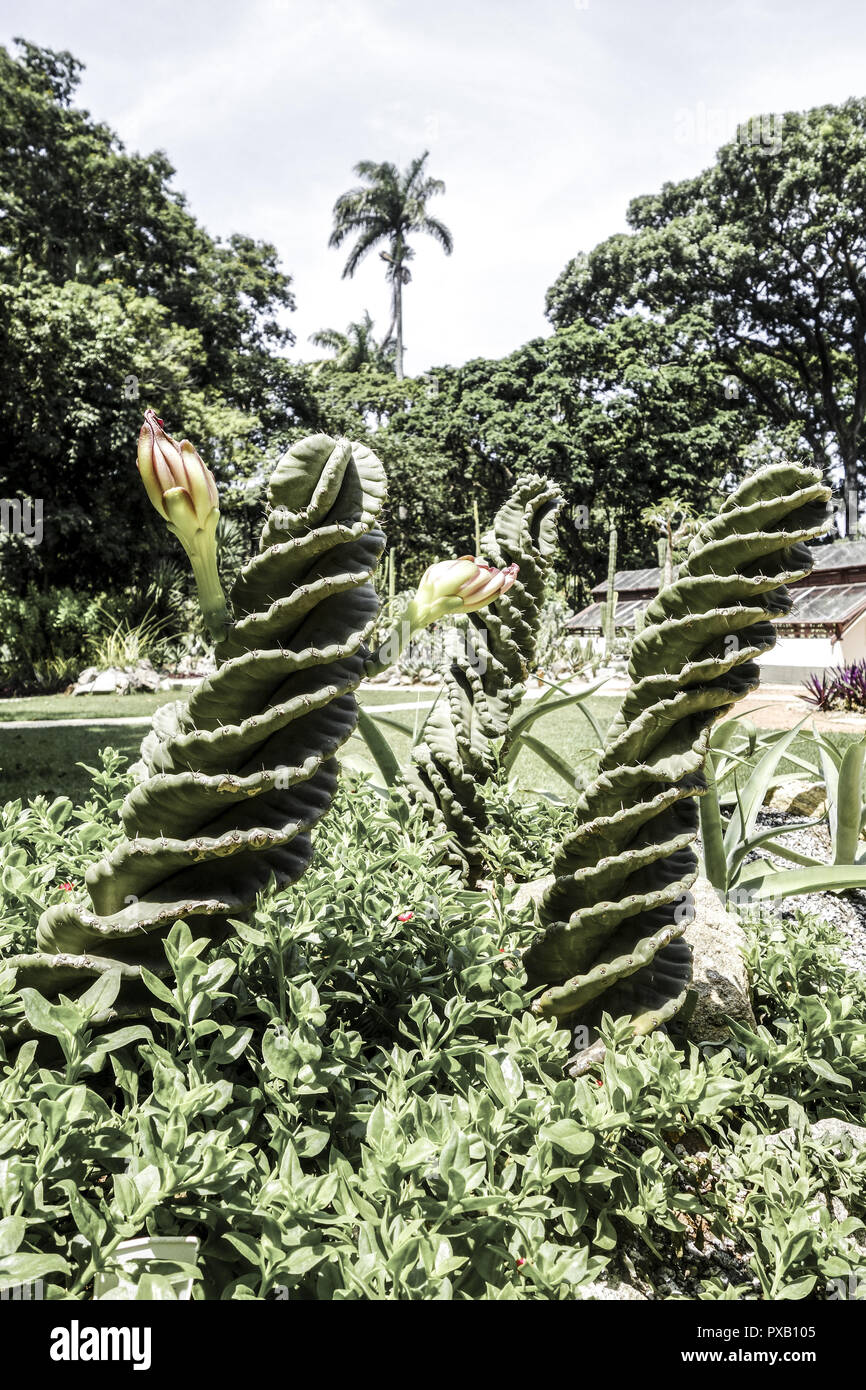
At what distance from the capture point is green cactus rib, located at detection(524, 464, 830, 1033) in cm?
130

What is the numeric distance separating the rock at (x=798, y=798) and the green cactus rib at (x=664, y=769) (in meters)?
3.19

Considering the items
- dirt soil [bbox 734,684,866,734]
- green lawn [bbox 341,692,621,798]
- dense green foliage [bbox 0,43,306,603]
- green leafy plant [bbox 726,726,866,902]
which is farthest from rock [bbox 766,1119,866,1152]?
dense green foliage [bbox 0,43,306,603]

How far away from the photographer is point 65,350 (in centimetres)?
1507

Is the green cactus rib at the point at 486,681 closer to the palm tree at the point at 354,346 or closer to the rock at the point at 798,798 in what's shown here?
the rock at the point at 798,798

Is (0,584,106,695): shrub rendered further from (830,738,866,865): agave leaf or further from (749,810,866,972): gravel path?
(830,738,866,865): agave leaf

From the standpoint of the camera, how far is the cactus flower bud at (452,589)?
1.92 meters

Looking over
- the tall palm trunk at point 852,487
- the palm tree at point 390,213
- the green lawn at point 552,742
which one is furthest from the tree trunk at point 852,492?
the green lawn at point 552,742

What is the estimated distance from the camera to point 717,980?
1729mm

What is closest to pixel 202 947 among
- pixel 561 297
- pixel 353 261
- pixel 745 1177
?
pixel 745 1177

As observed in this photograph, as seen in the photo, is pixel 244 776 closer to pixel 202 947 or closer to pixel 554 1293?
pixel 202 947

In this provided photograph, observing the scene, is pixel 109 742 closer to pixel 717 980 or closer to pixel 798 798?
pixel 798 798

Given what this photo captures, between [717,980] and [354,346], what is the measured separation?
112 ft

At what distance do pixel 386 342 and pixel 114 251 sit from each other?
1499 centimetres

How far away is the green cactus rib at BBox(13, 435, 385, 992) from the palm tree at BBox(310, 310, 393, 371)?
32.8 metres
